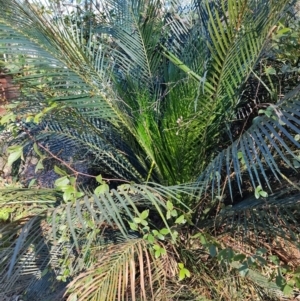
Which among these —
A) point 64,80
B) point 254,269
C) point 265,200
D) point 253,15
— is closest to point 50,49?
point 64,80

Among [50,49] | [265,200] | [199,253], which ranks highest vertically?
[50,49]

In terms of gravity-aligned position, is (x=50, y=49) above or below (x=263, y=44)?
below

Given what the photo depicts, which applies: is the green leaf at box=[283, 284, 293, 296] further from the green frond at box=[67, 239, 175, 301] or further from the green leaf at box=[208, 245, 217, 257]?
the green frond at box=[67, 239, 175, 301]

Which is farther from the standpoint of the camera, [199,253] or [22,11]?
[199,253]

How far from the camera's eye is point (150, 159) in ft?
6.10

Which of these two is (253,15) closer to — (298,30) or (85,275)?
(298,30)

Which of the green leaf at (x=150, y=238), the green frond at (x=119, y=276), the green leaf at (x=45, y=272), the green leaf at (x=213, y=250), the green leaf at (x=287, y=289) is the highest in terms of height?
the green leaf at (x=150, y=238)

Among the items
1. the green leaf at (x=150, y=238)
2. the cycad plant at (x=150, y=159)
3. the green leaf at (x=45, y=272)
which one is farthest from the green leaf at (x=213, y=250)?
the green leaf at (x=45, y=272)

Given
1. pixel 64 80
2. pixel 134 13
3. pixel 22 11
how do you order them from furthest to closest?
pixel 134 13 < pixel 64 80 < pixel 22 11

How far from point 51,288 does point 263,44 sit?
131cm

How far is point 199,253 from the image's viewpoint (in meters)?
1.73

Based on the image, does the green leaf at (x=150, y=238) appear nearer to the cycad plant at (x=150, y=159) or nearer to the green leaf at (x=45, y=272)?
the cycad plant at (x=150, y=159)

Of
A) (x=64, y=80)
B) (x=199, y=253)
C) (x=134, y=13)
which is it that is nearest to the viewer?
(x=64, y=80)

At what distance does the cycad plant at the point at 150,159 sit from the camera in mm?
1332
